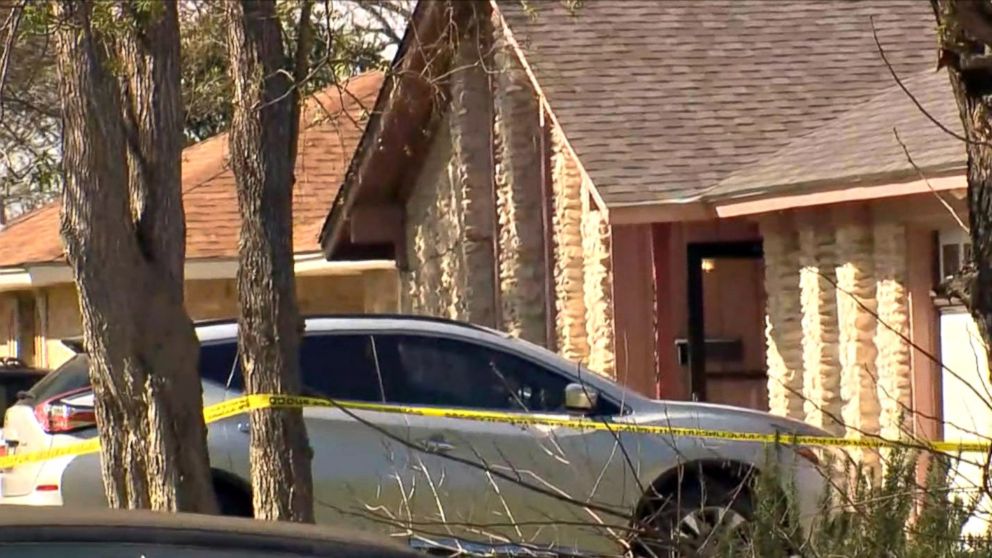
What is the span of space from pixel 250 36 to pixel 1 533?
506 cm

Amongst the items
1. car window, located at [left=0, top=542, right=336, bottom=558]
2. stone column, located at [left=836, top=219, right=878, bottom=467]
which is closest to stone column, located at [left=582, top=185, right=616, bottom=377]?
stone column, located at [left=836, top=219, right=878, bottom=467]

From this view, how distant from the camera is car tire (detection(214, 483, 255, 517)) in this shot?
35.2ft

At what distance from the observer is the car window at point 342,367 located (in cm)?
1114

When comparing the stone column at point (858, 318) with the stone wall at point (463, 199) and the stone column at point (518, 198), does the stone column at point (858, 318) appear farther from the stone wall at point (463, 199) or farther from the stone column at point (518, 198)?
the stone wall at point (463, 199)

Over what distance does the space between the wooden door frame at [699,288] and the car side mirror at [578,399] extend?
5.49 metres

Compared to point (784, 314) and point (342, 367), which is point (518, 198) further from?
point (342, 367)

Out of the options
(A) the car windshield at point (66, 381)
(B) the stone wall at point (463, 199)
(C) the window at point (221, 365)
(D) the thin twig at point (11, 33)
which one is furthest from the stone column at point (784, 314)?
(D) the thin twig at point (11, 33)

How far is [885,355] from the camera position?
13.6 m

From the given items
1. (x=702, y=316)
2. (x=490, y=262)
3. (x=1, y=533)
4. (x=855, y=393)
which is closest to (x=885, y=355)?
(x=855, y=393)

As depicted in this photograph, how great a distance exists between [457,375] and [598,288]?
5119 millimetres

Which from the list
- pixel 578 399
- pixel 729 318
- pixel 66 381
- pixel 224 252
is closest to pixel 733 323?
pixel 729 318

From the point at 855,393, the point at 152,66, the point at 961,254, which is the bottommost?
the point at 855,393

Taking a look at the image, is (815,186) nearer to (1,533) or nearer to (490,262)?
(490,262)

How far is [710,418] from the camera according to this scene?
11.1 metres
